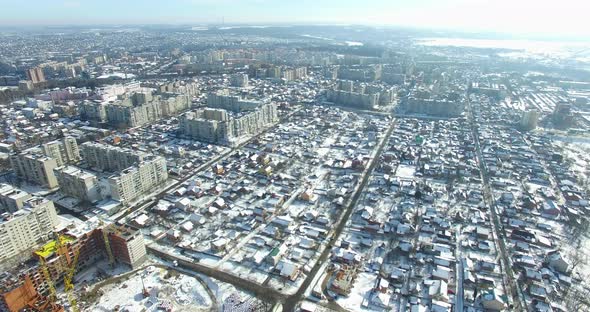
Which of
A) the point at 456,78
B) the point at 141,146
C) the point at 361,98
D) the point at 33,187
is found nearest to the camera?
the point at 33,187

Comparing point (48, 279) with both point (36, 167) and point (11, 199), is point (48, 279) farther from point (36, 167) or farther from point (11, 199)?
point (36, 167)

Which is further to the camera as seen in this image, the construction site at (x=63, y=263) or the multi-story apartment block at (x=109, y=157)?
the multi-story apartment block at (x=109, y=157)

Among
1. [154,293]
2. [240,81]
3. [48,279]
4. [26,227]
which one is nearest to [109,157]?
[26,227]

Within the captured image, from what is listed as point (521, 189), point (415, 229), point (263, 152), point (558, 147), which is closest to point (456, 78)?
point (558, 147)

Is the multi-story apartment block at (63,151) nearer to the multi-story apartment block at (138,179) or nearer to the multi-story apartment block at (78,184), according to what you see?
the multi-story apartment block at (78,184)

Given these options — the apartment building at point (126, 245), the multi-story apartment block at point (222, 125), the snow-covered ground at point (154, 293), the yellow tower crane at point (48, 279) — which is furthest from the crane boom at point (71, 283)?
the multi-story apartment block at point (222, 125)

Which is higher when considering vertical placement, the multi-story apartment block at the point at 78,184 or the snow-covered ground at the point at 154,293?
the multi-story apartment block at the point at 78,184

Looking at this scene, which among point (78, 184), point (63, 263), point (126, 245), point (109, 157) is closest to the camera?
point (63, 263)

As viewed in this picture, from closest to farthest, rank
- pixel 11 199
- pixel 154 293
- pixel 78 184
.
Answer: pixel 154 293 < pixel 11 199 < pixel 78 184

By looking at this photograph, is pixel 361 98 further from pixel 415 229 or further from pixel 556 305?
pixel 556 305
